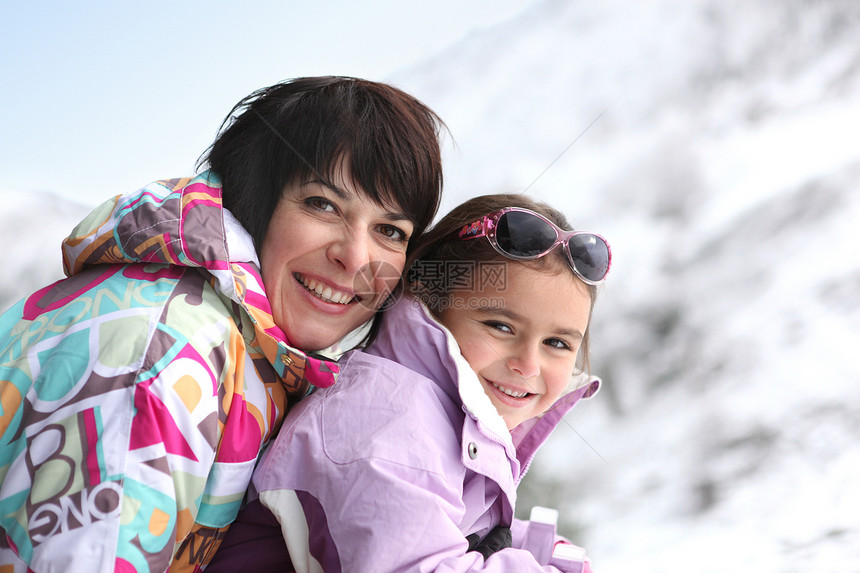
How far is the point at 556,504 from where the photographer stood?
2.56 metres

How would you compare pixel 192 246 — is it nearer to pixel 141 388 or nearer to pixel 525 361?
pixel 141 388

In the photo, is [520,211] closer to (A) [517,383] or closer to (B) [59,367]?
(A) [517,383]

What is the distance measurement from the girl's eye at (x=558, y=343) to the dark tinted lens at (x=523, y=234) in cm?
18

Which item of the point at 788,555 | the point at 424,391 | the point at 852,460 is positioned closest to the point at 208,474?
the point at 424,391

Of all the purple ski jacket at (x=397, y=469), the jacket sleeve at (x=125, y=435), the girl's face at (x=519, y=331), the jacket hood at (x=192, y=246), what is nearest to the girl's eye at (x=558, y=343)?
the girl's face at (x=519, y=331)

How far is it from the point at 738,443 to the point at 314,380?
200 centimetres

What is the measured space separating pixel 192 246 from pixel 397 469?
0.46 metres

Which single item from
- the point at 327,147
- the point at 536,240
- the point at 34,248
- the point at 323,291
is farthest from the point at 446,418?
the point at 34,248

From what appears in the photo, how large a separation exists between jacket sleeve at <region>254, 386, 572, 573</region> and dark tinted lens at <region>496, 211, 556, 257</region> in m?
0.47

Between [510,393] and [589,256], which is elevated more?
[589,256]

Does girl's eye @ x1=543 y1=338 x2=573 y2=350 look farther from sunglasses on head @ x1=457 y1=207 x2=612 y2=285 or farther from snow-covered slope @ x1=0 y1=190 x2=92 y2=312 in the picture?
snow-covered slope @ x1=0 y1=190 x2=92 y2=312

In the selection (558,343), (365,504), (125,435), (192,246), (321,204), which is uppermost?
(558,343)

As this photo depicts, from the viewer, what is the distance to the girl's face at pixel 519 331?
4.75 ft

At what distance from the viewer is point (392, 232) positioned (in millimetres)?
1453
